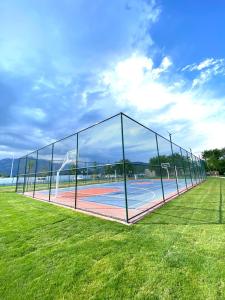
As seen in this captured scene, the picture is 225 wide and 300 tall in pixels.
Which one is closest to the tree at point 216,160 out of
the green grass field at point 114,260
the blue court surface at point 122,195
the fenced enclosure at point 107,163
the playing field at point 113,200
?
the blue court surface at point 122,195

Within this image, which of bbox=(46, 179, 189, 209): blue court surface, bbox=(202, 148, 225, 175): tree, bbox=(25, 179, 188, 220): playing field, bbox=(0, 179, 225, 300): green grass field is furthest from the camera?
bbox=(202, 148, 225, 175): tree

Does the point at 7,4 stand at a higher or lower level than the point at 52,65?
lower

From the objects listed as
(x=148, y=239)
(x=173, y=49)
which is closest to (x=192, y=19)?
(x=173, y=49)

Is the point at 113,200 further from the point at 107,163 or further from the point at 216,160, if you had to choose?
the point at 216,160

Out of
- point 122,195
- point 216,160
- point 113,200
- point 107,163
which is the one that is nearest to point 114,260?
point 107,163

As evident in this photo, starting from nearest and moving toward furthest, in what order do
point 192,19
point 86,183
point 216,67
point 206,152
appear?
point 192,19 < point 216,67 < point 86,183 < point 206,152

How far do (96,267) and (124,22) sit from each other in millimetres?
8620

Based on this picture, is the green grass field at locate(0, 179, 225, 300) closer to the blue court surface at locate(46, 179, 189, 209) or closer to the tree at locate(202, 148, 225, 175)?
the blue court surface at locate(46, 179, 189, 209)

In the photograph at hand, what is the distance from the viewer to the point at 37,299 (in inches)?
75.7

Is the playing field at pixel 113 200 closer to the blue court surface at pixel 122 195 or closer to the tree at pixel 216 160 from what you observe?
the blue court surface at pixel 122 195

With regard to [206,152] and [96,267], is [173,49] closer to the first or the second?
[96,267]

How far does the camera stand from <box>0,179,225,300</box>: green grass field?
6.60ft

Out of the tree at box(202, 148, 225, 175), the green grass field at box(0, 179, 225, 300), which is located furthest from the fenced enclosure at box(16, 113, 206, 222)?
the tree at box(202, 148, 225, 175)

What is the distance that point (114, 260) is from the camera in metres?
2.69
